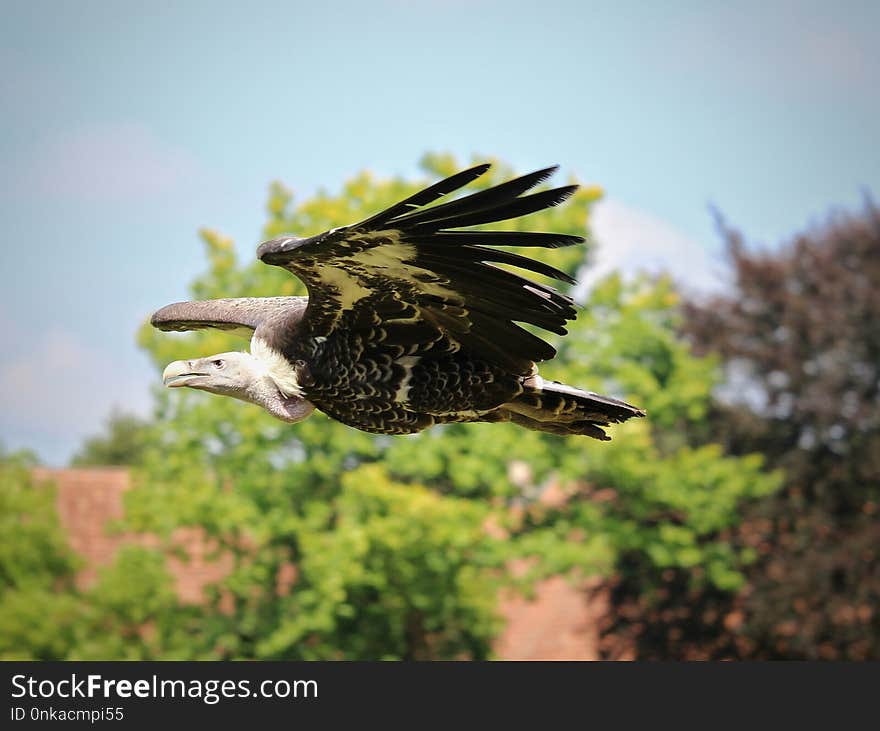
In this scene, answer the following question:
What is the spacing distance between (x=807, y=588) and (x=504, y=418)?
17005 mm

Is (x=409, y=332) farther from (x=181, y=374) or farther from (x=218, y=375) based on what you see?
(x=181, y=374)

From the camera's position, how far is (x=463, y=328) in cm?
555

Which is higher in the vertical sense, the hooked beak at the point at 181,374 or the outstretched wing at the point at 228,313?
the outstretched wing at the point at 228,313

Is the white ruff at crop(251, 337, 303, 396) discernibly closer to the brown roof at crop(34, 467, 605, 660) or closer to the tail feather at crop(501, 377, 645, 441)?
the tail feather at crop(501, 377, 645, 441)

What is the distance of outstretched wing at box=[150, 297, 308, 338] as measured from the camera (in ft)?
19.9

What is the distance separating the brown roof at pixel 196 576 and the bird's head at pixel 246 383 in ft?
56.5

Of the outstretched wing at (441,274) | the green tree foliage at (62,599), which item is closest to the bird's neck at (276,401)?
the outstretched wing at (441,274)

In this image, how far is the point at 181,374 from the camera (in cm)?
597

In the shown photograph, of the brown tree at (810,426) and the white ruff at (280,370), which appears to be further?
the brown tree at (810,426)

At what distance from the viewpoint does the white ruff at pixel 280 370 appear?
18.8ft

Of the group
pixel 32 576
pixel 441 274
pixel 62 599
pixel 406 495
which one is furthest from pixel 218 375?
pixel 32 576

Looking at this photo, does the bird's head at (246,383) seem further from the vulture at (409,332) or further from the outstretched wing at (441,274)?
the outstretched wing at (441,274)

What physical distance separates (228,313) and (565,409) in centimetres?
170

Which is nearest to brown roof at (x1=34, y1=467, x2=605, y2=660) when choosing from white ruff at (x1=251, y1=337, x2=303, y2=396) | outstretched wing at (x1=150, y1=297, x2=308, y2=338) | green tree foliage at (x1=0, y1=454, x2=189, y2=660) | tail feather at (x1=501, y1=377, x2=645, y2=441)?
green tree foliage at (x1=0, y1=454, x2=189, y2=660)
